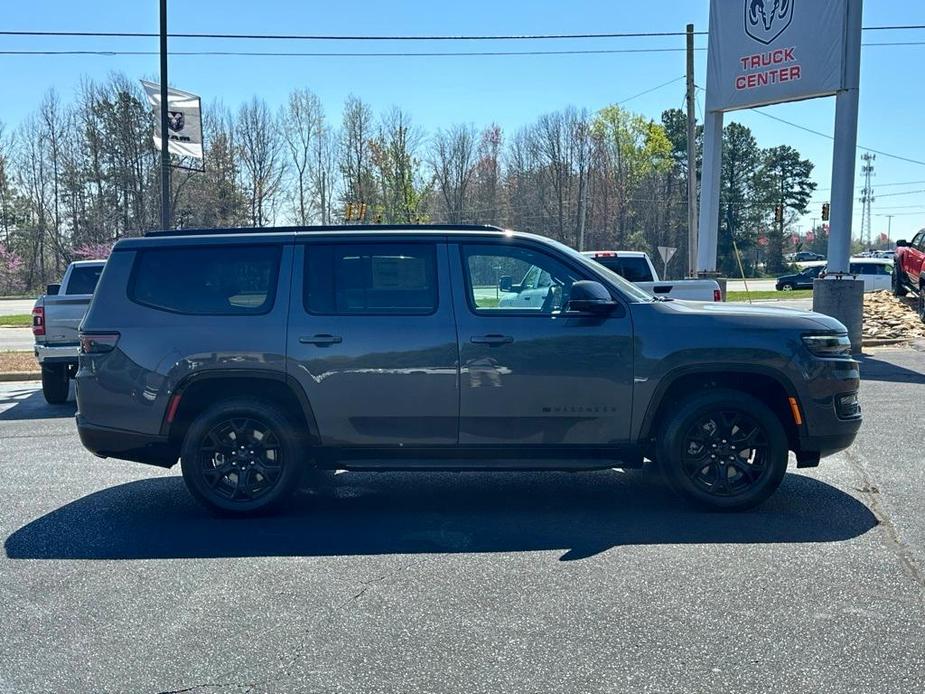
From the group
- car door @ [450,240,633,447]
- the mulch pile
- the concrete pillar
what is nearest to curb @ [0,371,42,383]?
car door @ [450,240,633,447]

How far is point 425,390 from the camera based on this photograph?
19.0 ft

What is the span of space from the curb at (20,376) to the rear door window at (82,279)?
3233 millimetres

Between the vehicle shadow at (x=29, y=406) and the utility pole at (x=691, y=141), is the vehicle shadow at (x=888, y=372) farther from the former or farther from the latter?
the vehicle shadow at (x=29, y=406)

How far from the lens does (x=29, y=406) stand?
11508 mm

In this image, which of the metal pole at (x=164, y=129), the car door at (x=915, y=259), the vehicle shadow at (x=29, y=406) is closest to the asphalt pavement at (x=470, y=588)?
the vehicle shadow at (x=29, y=406)

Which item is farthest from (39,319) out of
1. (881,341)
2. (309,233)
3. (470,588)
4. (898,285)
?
(898,285)

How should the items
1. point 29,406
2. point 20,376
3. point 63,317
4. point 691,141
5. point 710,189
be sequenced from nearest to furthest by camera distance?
point 63,317
point 29,406
point 20,376
point 710,189
point 691,141

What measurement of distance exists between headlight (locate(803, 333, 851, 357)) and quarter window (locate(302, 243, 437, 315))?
2.64 m

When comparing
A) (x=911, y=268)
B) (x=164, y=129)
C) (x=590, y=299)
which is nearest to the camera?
(x=590, y=299)

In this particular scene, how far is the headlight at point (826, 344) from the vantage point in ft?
19.0

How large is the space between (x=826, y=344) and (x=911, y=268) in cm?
1739

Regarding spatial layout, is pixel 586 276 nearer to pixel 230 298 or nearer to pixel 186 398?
pixel 230 298

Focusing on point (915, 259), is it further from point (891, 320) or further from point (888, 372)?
point (888, 372)

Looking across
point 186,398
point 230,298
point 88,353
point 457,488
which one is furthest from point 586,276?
point 88,353
